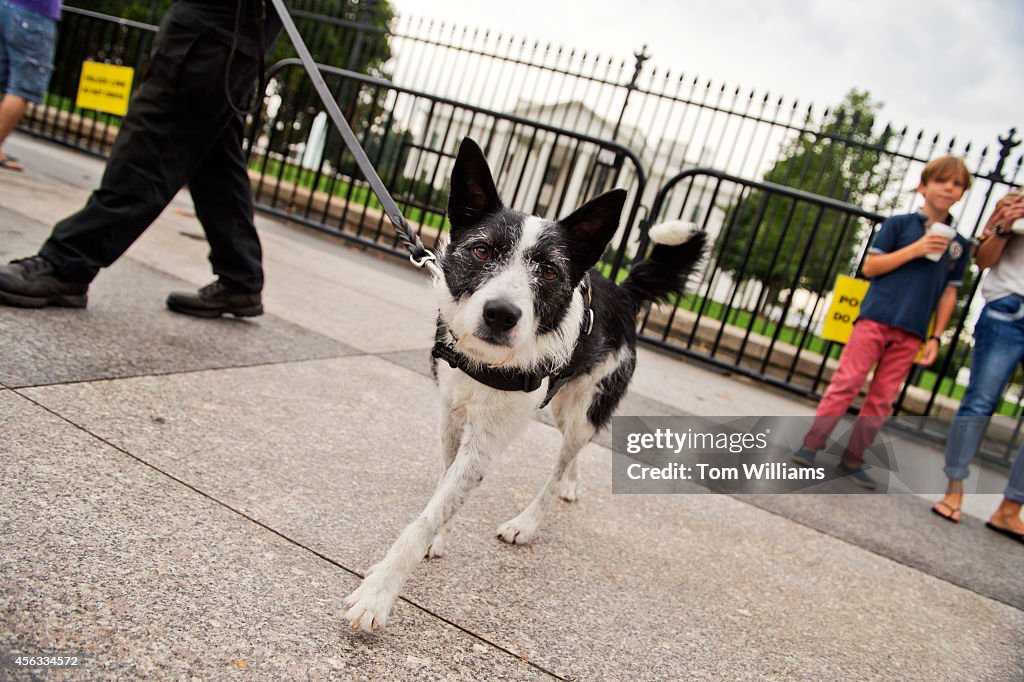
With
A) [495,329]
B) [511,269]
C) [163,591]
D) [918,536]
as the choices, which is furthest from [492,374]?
[918,536]

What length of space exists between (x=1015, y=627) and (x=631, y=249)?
744 cm

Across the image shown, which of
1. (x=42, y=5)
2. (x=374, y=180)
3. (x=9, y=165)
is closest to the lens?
(x=374, y=180)

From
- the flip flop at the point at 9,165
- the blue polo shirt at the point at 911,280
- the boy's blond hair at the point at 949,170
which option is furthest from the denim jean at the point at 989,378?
the flip flop at the point at 9,165

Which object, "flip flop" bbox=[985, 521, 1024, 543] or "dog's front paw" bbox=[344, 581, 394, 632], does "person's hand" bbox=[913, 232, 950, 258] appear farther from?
"dog's front paw" bbox=[344, 581, 394, 632]

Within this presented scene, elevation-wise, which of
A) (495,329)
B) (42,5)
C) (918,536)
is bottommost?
(918,536)

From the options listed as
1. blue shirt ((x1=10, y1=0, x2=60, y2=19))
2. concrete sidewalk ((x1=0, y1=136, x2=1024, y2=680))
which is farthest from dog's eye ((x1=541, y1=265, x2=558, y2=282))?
blue shirt ((x1=10, y1=0, x2=60, y2=19))

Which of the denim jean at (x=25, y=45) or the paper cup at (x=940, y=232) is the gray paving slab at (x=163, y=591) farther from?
the denim jean at (x=25, y=45)

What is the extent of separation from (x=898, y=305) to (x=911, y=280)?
196mm

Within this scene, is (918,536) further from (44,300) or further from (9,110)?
(9,110)

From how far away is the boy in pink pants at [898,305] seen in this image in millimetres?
4480

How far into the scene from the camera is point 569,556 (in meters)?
2.54

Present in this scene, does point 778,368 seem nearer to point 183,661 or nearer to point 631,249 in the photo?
point 631,249

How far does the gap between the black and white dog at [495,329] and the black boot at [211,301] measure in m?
2.15

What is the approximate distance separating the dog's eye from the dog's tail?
1.14 m
